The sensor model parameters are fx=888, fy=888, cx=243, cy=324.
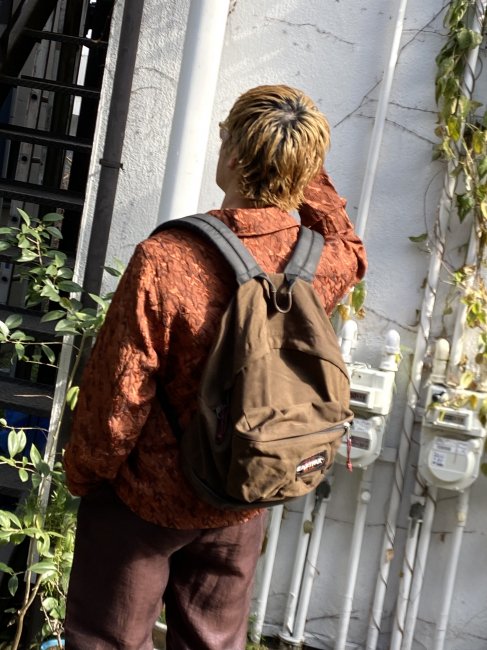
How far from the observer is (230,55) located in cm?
322

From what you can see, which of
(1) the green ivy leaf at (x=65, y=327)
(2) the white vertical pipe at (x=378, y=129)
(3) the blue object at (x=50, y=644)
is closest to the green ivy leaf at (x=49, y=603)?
(3) the blue object at (x=50, y=644)

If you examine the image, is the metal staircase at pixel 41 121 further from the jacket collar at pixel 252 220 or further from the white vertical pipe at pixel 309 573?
the jacket collar at pixel 252 220

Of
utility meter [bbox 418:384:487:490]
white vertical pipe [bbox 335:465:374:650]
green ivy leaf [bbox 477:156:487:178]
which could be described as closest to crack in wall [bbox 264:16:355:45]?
green ivy leaf [bbox 477:156:487:178]

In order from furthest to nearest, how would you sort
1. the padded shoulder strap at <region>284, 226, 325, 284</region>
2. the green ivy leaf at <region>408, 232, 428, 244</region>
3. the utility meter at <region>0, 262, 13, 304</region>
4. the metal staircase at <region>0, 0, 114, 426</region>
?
the utility meter at <region>0, 262, 13, 304</region>
the metal staircase at <region>0, 0, 114, 426</region>
the green ivy leaf at <region>408, 232, 428, 244</region>
the padded shoulder strap at <region>284, 226, 325, 284</region>

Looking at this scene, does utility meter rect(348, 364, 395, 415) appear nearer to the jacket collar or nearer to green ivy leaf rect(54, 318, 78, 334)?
green ivy leaf rect(54, 318, 78, 334)

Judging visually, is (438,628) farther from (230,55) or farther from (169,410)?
(230,55)

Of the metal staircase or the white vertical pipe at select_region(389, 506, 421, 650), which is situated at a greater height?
the metal staircase

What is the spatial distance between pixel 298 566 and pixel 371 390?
0.74m

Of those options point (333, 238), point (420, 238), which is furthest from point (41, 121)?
point (333, 238)

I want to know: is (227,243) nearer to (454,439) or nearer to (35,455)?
(35,455)

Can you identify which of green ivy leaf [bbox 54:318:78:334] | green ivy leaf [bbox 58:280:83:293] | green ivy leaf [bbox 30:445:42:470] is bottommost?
green ivy leaf [bbox 30:445:42:470]

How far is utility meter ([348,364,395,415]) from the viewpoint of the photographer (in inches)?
119

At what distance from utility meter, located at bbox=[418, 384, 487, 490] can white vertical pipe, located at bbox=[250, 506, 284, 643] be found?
0.58m

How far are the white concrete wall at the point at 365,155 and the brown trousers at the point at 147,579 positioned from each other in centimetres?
142
